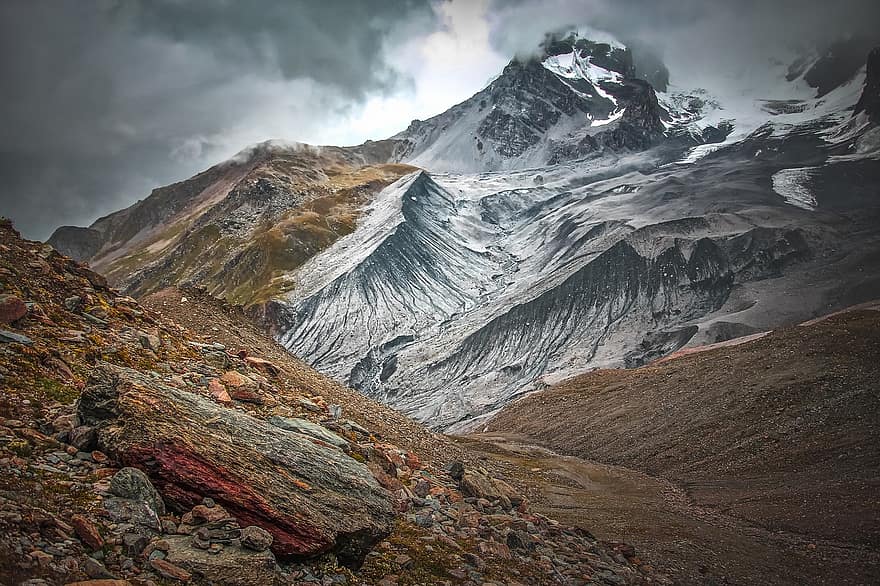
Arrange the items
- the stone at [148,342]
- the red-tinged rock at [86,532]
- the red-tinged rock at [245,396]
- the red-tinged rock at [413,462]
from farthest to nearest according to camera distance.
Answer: the red-tinged rock at [413,462] → the stone at [148,342] → the red-tinged rock at [245,396] → the red-tinged rock at [86,532]

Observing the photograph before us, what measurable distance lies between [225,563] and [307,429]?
23.7ft

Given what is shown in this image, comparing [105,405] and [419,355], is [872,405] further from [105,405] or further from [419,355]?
[419,355]

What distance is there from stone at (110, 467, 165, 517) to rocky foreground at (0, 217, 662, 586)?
0.08 feet

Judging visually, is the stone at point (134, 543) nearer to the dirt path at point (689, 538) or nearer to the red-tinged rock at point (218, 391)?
the red-tinged rock at point (218, 391)

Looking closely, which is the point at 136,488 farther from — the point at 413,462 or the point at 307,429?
the point at 413,462

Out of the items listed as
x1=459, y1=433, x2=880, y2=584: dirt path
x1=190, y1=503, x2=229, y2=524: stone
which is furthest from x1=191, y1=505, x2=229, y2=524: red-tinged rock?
x1=459, y1=433, x2=880, y2=584: dirt path

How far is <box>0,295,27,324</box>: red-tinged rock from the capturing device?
14.5 meters

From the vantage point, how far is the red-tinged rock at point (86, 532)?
875cm

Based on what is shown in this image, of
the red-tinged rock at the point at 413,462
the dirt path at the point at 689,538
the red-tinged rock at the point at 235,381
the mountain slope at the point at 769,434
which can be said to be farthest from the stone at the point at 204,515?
the mountain slope at the point at 769,434

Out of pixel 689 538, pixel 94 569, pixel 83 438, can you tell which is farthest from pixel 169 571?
pixel 689 538

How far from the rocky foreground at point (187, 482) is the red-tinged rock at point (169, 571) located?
2 cm

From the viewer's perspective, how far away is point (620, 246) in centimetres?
15675

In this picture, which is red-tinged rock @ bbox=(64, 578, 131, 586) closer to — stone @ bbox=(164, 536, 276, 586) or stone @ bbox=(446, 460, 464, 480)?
stone @ bbox=(164, 536, 276, 586)

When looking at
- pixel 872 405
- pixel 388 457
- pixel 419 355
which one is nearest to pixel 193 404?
pixel 388 457
